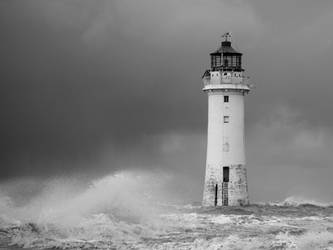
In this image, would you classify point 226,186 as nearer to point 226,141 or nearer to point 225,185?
point 225,185

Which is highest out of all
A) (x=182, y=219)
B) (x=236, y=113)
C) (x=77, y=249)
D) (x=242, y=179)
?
(x=236, y=113)

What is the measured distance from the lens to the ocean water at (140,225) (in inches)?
1244

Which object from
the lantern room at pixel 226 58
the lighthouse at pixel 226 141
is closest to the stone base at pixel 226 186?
the lighthouse at pixel 226 141

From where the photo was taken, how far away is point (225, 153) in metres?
48.1

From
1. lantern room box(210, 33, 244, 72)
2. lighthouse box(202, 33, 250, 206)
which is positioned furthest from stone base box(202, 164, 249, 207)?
lantern room box(210, 33, 244, 72)

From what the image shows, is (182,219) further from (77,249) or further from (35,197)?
(77,249)

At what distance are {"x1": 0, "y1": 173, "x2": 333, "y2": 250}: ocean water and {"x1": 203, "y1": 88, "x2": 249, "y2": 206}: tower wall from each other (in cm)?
88

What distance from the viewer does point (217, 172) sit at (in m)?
48.0

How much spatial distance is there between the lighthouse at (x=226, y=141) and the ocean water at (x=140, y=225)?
0.92 m

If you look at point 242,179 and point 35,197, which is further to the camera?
point 242,179

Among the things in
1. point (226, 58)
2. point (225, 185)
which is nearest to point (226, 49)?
point (226, 58)

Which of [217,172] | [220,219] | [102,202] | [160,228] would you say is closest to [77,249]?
[160,228]

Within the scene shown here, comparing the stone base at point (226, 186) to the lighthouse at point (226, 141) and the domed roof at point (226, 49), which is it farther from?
the domed roof at point (226, 49)

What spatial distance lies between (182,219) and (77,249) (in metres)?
12.1
